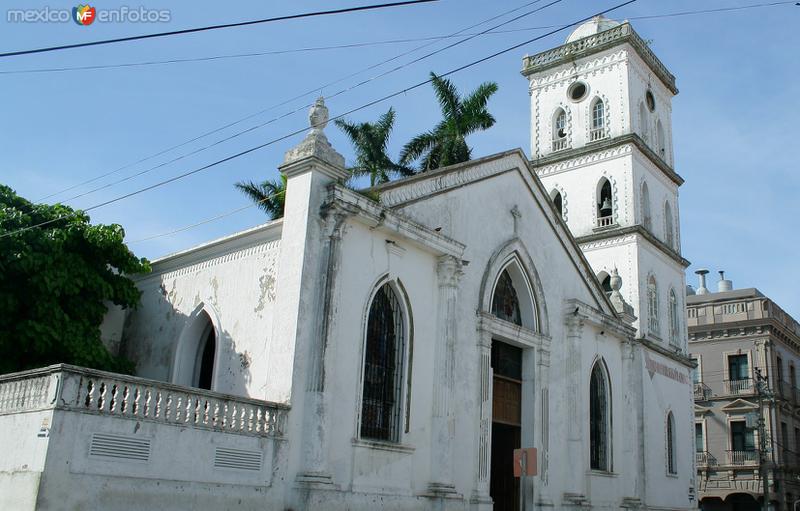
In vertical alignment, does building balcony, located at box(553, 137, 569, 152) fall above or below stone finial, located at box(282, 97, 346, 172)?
above

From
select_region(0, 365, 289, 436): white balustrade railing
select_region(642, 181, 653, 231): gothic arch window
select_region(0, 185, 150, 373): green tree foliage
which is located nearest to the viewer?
select_region(0, 365, 289, 436): white balustrade railing

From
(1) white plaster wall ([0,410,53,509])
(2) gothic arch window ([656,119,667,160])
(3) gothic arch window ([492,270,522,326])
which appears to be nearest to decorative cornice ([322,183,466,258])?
(3) gothic arch window ([492,270,522,326])

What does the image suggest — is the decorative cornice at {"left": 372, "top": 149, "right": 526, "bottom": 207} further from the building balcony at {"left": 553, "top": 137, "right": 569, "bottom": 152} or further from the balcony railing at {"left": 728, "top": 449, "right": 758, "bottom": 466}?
the balcony railing at {"left": 728, "top": 449, "right": 758, "bottom": 466}

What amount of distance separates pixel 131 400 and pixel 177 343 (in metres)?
6.05

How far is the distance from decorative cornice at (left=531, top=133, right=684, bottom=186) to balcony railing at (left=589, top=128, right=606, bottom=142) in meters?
0.48

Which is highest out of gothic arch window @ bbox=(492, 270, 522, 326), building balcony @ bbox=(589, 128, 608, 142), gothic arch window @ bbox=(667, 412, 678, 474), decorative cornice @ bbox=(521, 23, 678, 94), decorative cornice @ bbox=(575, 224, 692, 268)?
decorative cornice @ bbox=(521, 23, 678, 94)

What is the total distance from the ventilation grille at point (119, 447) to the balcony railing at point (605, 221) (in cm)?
2230

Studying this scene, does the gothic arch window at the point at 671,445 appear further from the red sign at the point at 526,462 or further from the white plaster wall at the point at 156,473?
the white plaster wall at the point at 156,473

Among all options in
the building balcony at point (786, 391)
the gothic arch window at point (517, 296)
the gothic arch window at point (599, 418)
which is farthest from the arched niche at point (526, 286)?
the building balcony at point (786, 391)

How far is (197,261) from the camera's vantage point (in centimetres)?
1711

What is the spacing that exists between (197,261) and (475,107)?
17.1 metres

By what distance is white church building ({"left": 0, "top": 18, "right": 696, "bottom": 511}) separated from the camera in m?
10.9

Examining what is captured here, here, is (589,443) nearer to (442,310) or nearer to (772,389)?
(442,310)

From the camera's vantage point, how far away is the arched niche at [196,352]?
16750mm
